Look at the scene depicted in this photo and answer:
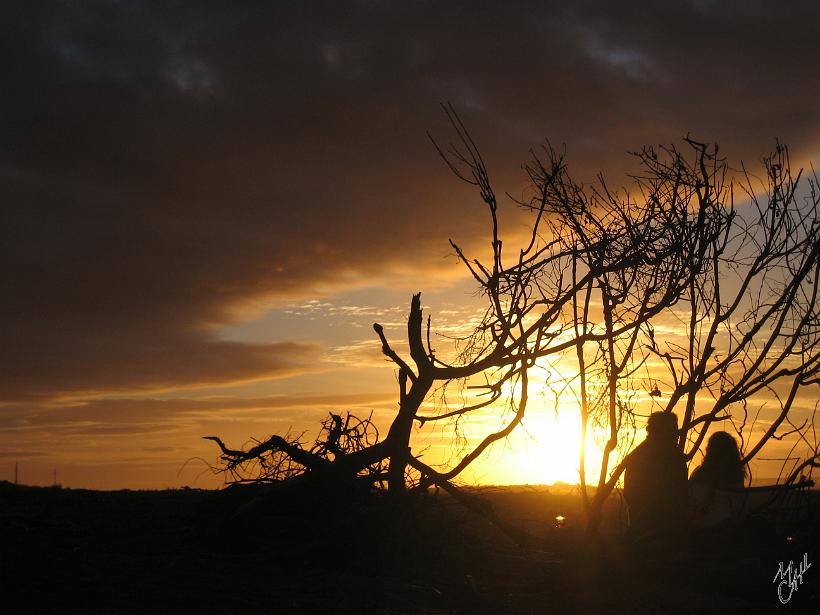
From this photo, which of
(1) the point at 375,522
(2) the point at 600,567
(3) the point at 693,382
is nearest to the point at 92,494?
(1) the point at 375,522

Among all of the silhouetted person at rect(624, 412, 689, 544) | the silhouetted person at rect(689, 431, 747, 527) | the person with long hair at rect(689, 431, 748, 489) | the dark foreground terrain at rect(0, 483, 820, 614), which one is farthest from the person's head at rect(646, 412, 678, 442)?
the dark foreground terrain at rect(0, 483, 820, 614)

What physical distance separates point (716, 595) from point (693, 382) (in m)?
2.61

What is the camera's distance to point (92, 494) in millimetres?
13656

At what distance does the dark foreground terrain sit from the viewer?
23.9 ft

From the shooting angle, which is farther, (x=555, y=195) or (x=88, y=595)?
(x=555, y=195)

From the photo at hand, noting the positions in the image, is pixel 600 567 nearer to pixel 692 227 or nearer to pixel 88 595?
pixel 692 227

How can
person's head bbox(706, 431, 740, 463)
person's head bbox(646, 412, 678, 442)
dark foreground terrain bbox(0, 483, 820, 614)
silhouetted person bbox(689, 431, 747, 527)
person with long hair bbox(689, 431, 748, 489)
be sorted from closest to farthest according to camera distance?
dark foreground terrain bbox(0, 483, 820, 614), person's head bbox(646, 412, 678, 442), silhouetted person bbox(689, 431, 747, 527), person with long hair bbox(689, 431, 748, 489), person's head bbox(706, 431, 740, 463)

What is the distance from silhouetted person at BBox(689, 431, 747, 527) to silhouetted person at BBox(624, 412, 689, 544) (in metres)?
0.29

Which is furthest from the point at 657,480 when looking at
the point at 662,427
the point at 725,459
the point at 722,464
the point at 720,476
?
the point at 725,459

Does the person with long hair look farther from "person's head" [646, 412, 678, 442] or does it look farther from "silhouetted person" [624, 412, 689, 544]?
"person's head" [646, 412, 678, 442]

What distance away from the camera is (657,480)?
10.5 metres

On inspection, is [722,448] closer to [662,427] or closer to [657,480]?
[657,480]

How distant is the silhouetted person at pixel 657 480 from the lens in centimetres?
1028

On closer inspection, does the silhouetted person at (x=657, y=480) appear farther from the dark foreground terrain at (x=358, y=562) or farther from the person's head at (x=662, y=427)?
the dark foreground terrain at (x=358, y=562)
